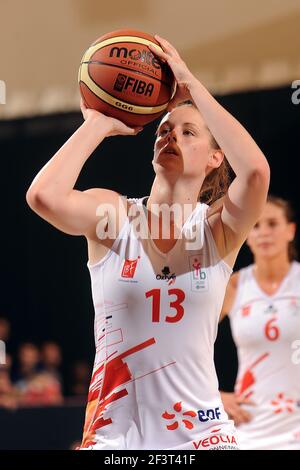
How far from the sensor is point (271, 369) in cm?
596

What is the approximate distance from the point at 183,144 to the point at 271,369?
3.06 meters

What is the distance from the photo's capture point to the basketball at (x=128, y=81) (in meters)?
3.23

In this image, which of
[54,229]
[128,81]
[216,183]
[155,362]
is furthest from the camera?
[54,229]

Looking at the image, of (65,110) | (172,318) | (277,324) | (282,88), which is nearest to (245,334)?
(277,324)

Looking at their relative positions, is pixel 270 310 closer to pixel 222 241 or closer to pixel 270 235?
pixel 270 235

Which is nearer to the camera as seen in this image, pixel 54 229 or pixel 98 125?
pixel 98 125

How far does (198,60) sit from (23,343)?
14.8 ft

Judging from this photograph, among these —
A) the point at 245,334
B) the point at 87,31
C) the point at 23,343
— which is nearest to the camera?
the point at 245,334

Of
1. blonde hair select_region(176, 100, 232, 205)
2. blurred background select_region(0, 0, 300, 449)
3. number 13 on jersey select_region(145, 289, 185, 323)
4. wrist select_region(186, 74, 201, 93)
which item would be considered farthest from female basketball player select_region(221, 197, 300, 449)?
blurred background select_region(0, 0, 300, 449)

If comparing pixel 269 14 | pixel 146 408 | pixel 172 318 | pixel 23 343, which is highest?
pixel 269 14

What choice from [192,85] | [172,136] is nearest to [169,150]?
[172,136]

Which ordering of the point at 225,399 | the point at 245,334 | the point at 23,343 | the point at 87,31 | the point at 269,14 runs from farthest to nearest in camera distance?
the point at 23,343 < the point at 87,31 < the point at 269,14 < the point at 245,334 < the point at 225,399

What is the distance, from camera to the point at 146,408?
3.10 metres

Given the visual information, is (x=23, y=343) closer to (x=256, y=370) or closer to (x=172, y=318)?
(x=256, y=370)
